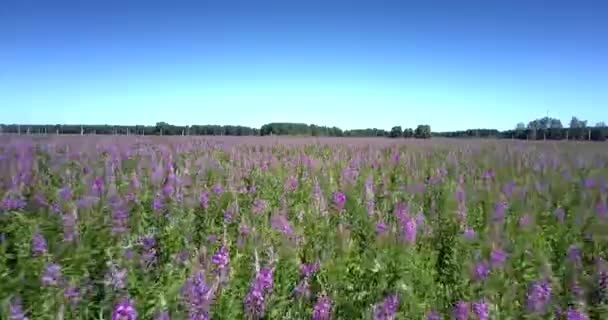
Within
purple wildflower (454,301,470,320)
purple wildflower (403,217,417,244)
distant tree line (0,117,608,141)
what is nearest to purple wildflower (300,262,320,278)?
purple wildflower (403,217,417,244)

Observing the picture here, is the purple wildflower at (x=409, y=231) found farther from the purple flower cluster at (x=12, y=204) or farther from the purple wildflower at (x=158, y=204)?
the purple flower cluster at (x=12, y=204)

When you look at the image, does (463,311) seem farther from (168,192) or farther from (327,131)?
(327,131)

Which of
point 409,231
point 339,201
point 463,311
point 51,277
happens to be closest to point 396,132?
point 339,201

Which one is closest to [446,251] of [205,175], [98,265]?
[98,265]

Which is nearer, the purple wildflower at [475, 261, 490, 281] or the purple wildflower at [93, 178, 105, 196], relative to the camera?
the purple wildflower at [475, 261, 490, 281]

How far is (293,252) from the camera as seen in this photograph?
3664mm

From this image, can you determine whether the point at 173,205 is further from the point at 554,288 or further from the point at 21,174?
the point at 554,288

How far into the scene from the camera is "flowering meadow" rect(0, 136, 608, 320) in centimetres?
274

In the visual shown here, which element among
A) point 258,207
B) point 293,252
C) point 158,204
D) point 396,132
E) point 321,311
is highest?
point 396,132

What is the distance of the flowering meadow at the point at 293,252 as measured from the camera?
274 cm

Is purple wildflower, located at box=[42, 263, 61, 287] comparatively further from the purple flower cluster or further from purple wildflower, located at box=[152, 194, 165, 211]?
purple wildflower, located at box=[152, 194, 165, 211]

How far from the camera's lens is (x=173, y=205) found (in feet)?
15.2

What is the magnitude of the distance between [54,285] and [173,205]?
2.03m

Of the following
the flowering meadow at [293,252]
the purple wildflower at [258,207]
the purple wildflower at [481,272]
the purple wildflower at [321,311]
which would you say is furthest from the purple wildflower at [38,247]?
the purple wildflower at [481,272]
